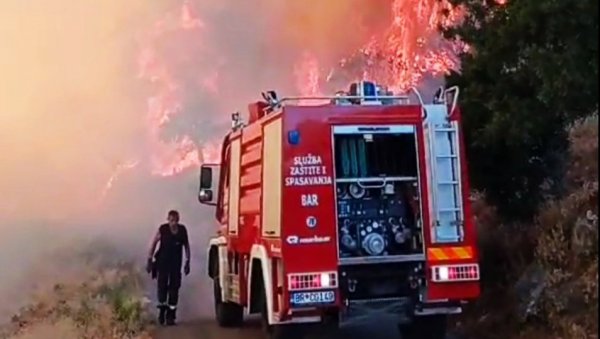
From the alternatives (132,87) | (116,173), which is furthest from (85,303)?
(132,87)

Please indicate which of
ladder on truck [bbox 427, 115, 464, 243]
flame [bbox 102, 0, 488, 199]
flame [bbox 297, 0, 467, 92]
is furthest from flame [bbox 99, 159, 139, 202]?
ladder on truck [bbox 427, 115, 464, 243]

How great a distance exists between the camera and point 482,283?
1195cm

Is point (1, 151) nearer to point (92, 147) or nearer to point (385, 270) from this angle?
point (92, 147)

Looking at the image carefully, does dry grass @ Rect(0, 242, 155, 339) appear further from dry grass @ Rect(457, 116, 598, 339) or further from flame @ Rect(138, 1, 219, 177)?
dry grass @ Rect(457, 116, 598, 339)

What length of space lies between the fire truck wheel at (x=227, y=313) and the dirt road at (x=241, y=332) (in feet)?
0.43

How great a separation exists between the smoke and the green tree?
36.1 feet

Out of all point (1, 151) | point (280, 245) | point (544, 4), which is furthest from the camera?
point (1, 151)

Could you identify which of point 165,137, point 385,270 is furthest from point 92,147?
point 385,270

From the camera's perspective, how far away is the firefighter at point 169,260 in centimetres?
1362

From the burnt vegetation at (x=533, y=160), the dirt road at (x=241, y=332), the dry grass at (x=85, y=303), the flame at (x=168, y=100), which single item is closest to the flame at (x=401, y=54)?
the flame at (x=168, y=100)

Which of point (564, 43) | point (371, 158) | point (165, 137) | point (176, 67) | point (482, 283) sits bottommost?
point (482, 283)

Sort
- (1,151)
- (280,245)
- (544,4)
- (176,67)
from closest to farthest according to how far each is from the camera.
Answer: (280,245), (544,4), (1,151), (176,67)

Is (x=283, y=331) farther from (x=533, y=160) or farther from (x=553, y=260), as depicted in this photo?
(x=533, y=160)

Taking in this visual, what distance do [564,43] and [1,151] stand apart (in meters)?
16.5
